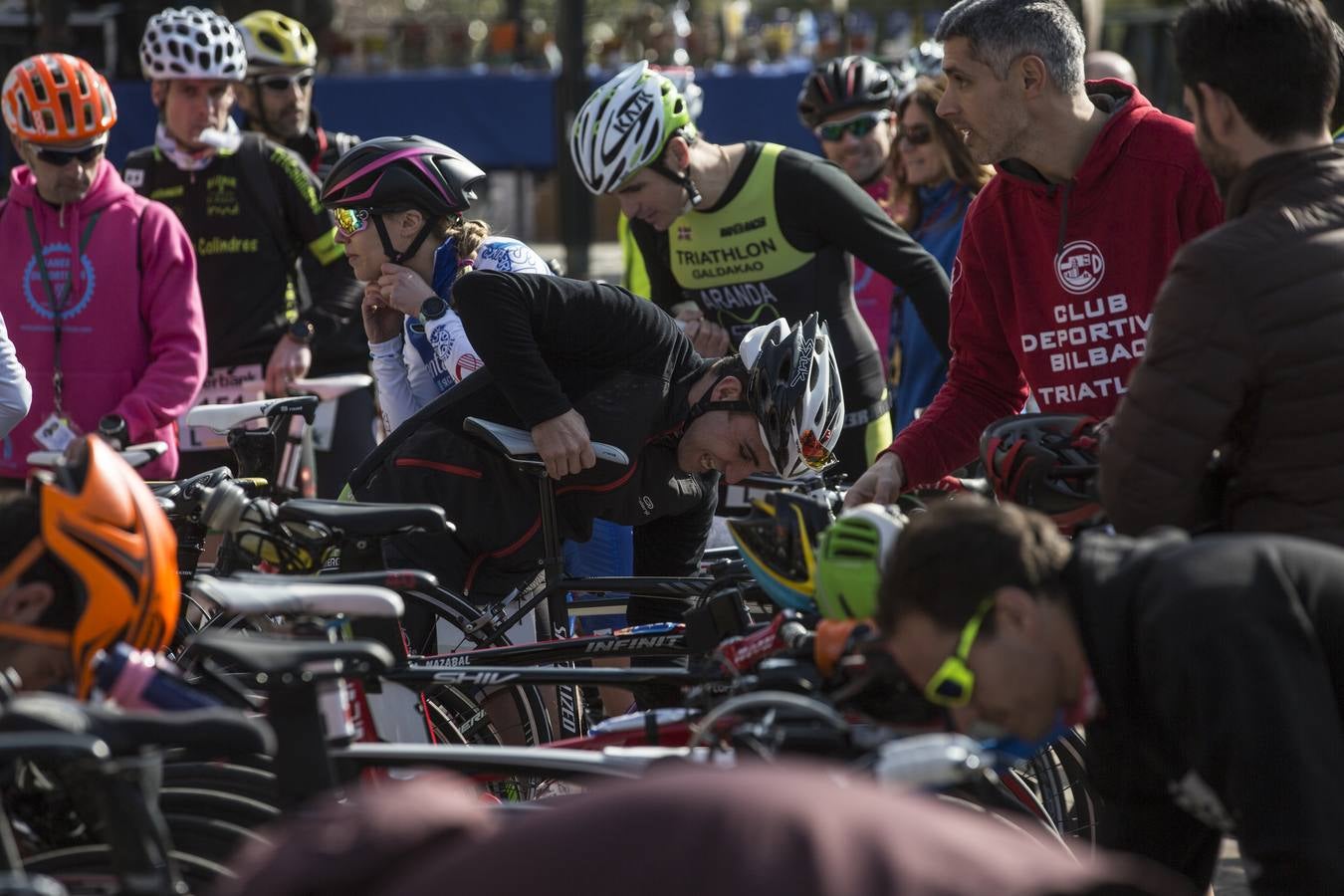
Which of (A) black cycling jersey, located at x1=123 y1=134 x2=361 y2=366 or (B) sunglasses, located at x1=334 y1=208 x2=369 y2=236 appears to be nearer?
(B) sunglasses, located at x1=334 y1=208 x2=369 y2=236

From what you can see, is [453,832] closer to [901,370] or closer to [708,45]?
[901,370]

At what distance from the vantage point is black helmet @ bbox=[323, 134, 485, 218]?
469 cm

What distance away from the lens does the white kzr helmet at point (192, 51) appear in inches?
263

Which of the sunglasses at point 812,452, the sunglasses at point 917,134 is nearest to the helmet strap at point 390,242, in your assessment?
the sunglasses at point 812,452

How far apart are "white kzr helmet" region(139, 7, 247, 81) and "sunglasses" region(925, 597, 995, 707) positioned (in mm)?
5049

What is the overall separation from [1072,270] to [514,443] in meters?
1.42

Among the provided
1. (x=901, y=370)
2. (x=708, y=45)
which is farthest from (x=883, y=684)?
(x=708, y=45)

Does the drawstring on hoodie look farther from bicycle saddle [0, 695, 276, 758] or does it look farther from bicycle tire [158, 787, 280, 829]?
bicycle saddle [0, 695, 276, 758]

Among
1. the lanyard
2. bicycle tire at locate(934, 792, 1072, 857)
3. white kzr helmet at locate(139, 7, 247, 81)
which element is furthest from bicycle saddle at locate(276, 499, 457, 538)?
white kzr helmet at locate(139, 7, 247, 81)

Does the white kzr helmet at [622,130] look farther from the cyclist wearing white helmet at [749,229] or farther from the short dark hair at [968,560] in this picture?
Result: the short dark hair at [968,560]

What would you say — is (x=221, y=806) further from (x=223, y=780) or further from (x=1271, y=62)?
(x=1271, y=62)

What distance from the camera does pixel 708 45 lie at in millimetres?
17422

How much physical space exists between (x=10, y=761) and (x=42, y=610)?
40 centimetres

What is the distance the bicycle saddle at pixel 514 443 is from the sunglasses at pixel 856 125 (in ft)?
10.9
